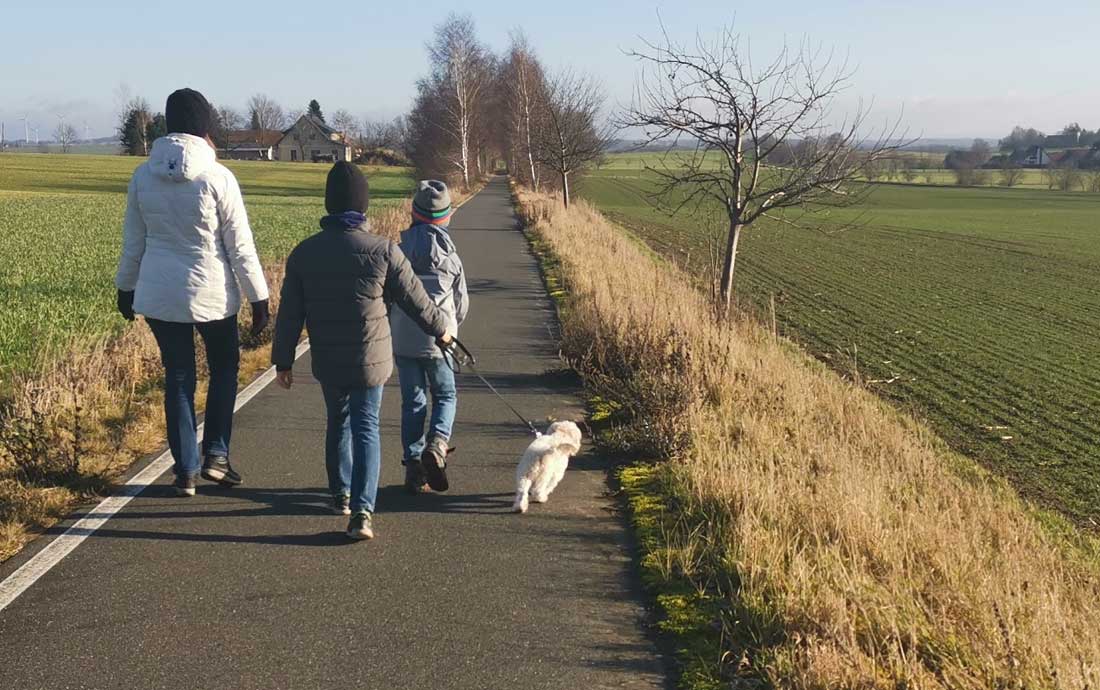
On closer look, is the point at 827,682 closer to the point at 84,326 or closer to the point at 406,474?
the point at 406,474

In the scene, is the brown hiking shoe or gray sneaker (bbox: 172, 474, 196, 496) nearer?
gray sneaker (bbox: 172, 474, 196, 496)

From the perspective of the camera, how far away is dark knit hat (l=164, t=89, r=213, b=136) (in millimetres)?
5387

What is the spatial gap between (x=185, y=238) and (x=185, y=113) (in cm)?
69

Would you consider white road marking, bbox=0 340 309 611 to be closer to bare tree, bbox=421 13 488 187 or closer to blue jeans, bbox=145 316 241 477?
blue jeans, bbox=145 316 241 477

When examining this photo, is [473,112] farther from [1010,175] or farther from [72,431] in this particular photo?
[1010,175]

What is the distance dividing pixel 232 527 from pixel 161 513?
486 mm

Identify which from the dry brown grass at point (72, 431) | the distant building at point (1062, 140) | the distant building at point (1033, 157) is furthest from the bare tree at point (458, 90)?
the distant building at point (1062, 140)

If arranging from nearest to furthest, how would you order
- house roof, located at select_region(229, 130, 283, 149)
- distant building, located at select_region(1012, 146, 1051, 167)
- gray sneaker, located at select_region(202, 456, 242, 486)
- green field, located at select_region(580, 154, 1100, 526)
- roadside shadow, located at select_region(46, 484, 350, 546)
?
roadside shadow, located at select_region(46, 484, 350, 546) → gray sneaker, located at select_region(202, 456, 242, 486) → green field, located at select_region(580, 154, 1100, 526) → house roof, located at select_region(229, 130, 283, 149) → distant building, located at select_region(1012, 146, 1051, 167)

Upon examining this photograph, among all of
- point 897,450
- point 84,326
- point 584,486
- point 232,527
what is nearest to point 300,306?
point 232,527

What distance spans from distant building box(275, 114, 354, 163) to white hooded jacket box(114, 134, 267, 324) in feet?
433

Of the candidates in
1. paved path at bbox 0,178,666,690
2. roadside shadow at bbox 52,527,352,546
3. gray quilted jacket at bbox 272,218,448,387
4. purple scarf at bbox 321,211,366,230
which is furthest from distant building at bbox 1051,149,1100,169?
roadside shadow at bbox 52,527,352,546

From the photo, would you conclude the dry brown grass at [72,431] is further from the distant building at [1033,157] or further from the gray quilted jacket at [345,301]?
the distant building at [1033,157]

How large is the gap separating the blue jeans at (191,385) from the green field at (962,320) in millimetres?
5585

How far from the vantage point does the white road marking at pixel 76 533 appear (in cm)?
441
